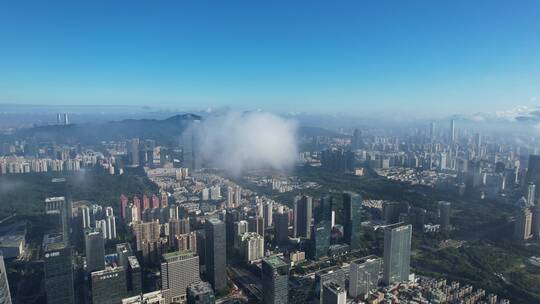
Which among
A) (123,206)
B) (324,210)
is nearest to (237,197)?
(324,210)

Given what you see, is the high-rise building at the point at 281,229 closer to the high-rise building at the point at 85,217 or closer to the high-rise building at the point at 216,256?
the high-rise building at the point at 216,256

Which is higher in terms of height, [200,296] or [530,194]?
[530,194]

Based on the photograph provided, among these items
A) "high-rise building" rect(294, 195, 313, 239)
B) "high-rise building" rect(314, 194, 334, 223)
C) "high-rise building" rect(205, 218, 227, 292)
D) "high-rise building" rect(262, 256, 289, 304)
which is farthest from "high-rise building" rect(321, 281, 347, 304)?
"high-rise building" rect(314, 194, 334, 223)

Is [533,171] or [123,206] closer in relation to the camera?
[123,206]

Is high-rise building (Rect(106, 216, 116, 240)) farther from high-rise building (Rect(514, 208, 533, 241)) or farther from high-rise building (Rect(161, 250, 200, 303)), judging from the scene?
high-rise building (Rect(514, 208, 533, 241))

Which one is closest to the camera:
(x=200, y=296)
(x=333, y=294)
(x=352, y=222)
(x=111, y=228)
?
(x=200, y=296)

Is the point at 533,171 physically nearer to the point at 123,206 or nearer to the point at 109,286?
the point at 123,206

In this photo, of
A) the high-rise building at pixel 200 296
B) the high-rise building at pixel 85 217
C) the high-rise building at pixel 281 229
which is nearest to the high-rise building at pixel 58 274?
the high-rise building at pixel 200 296
